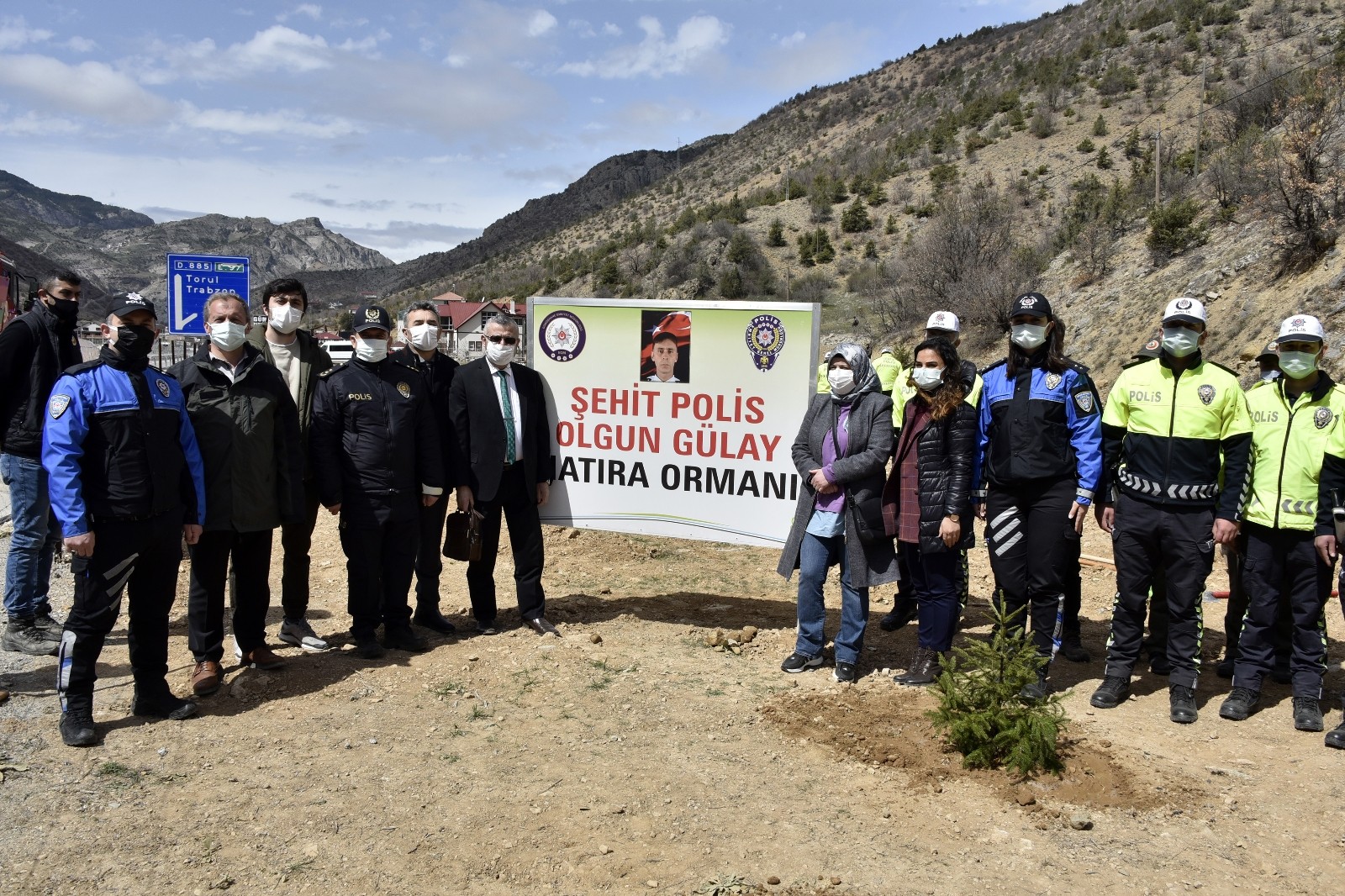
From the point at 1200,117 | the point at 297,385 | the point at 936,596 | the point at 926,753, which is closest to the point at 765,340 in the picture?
→ the point at 936,596

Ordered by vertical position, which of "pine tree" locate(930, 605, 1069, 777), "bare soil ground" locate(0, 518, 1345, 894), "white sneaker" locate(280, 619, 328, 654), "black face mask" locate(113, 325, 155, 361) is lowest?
"bare soil ground" locate(0, 518, 1345, 894)

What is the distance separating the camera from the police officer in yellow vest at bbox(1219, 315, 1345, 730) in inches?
193

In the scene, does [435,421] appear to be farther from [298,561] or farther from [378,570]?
[298,561]

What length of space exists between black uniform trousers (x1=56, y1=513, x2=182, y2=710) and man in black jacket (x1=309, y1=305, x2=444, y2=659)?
1.01m

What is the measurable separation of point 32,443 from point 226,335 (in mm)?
1669

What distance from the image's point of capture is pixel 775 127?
83.9 meters

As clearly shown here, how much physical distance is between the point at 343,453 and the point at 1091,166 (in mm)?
38339

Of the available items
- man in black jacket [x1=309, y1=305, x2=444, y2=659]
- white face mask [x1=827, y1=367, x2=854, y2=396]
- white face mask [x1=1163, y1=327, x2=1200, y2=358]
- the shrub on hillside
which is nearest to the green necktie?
man in black jacket [x1=309, y1=305, x2=444, y2=659]

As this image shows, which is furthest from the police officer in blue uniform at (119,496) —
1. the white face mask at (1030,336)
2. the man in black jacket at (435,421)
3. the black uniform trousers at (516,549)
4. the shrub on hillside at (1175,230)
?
the shrub on hillside at (1175,230)

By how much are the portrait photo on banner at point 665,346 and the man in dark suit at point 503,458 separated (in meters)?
0.80

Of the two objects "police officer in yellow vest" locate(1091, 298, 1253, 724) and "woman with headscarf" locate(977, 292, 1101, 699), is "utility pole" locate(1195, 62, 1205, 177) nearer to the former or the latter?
"police officer in yellow vest" locate(1091, 298, 1253, 724)

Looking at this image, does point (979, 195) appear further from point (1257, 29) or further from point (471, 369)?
point (471, 369)

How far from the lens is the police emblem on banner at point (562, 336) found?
6.75 m

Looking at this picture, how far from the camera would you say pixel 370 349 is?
221 inches
